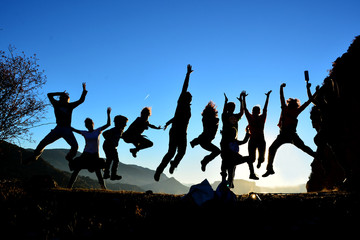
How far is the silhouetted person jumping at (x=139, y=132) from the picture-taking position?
856 centimetres

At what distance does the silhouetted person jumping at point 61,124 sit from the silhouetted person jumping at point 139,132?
1809mm

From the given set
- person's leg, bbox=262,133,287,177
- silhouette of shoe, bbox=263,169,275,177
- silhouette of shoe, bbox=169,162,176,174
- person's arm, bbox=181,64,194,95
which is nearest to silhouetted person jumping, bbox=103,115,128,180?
silhouette of shoe, bbox=169,162,176,174

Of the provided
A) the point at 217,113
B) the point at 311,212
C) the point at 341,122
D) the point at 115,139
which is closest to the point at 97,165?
the point at 115,139

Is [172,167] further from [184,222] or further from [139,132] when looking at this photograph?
[184,222]

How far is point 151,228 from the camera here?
2.76m

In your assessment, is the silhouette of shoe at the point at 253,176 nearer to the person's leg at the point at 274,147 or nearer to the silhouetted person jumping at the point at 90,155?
the person's leg at the point at 274,147

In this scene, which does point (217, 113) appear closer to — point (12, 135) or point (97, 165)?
point (97, 165)

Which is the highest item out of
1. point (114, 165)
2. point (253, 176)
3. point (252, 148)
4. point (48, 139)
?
point (48, 139)

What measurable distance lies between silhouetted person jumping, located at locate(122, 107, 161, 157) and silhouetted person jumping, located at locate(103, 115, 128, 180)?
546 millimetres

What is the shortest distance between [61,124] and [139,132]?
2.61 m

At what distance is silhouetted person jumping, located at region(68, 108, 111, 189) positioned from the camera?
831 cm

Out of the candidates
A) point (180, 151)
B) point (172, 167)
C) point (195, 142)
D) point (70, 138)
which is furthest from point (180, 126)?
point (70, 138)

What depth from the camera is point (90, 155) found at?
8453mm

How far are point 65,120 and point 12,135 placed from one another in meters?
4.81
